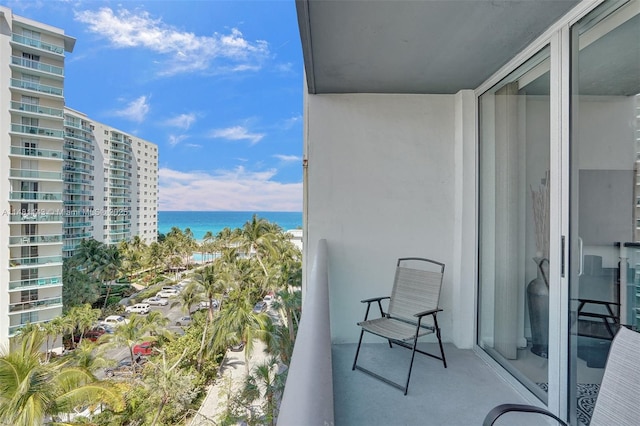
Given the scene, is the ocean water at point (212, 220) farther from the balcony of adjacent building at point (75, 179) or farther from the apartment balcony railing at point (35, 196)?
the apartment balcony railing at point (35, 196)

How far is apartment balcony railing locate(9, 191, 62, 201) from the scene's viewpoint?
19.5 metres

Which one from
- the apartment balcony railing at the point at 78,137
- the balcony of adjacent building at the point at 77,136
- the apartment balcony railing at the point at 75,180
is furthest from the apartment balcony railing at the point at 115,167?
the apartment balcony railing at the point at 75,180

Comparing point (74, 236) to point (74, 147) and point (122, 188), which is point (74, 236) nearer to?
point (74, 147)

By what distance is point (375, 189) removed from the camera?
3439 mm

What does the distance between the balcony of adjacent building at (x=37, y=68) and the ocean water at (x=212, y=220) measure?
3129 centimetres

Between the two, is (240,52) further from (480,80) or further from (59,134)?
(480,80)

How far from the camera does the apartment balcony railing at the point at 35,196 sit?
64.1ft

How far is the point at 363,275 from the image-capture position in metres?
3.42

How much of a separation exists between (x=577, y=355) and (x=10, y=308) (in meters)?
25.1

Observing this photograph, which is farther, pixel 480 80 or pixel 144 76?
pixel 144 76

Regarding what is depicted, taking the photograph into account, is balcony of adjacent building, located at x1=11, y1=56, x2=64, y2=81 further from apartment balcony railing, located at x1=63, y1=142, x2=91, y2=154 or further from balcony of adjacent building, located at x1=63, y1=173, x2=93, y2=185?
balcony of adjacent building, located at x1=63, y1=173, x2=93, y2=185

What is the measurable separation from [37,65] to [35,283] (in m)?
13.5

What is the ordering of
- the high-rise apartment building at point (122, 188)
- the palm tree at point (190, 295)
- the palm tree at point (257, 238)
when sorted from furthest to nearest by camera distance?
the high-rise apartment building at point (122, 188) → the palm tree at point (257, 238) → the palm tree at point (190, 295)

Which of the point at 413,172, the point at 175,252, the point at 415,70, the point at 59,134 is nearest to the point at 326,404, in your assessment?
the point at 415,70
